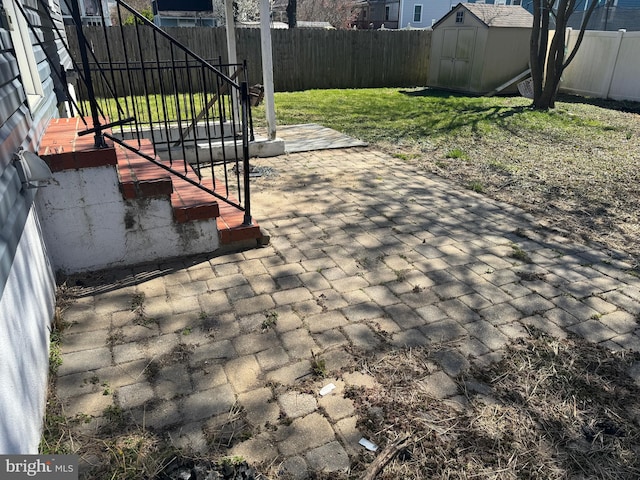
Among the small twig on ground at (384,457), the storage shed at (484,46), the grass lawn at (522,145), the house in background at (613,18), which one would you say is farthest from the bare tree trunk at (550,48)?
the small twig on ground at (384,457)

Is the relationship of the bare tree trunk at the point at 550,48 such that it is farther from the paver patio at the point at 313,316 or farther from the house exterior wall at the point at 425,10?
the house exterior wall at the point at 425,10

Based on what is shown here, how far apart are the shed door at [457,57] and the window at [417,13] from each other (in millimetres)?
23040

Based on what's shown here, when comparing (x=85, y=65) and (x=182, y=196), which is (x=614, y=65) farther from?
(x=85, y=65)

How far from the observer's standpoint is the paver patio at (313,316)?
2162mm

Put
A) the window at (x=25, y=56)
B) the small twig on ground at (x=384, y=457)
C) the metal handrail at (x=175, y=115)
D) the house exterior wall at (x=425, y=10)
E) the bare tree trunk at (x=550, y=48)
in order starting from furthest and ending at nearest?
1. the house exterior wall at (x=425, y=10)
2. the bare tree trunk at (x=550, y=48)
3. the window at (x=25, y=56)
4. the metal handrail at (x=175, y=115)
5. the small twig on ground at (x=384, y=457)

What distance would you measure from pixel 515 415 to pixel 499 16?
13.9m

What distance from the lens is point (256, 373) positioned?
242cm

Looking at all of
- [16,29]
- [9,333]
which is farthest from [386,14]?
[9,333]

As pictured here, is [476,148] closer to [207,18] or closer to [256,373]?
[256,373]

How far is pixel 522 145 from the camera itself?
25.1ft

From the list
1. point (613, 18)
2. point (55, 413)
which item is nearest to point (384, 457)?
point (55, 413)

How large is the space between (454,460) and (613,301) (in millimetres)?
2016

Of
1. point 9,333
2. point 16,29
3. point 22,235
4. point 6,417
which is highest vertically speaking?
point 16,29

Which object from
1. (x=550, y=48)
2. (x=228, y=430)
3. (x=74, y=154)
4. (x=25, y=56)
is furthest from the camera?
(x=550, y=48)
